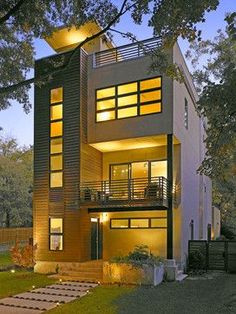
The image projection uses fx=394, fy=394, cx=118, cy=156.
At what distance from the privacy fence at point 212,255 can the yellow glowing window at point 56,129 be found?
8113mm

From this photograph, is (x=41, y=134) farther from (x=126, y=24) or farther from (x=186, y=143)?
(x=126, y=24)

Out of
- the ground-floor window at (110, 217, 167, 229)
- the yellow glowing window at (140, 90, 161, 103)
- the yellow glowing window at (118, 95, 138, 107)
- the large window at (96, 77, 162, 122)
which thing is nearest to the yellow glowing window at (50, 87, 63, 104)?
the large window at (96, 77, 162, 122)

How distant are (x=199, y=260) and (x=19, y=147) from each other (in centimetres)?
2809

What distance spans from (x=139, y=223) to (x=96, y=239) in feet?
7.15

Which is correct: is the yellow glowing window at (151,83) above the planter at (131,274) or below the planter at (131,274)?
above

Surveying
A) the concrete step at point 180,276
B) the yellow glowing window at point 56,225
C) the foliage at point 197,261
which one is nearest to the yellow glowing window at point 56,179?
the yellow glowing window at point 56,225

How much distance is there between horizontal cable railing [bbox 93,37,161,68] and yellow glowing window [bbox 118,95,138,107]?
188 cm

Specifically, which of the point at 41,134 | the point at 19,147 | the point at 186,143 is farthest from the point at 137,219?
the point at 19,147

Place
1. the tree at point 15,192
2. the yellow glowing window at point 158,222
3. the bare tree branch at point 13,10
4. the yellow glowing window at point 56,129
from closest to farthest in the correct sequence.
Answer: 1. the bare tree branch at point 13,10
2. the yellow glowing window at point 158,222
3. the yellow glowing window at point 56,129
4. the tree at point 15,192

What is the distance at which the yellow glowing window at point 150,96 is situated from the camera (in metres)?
17.2

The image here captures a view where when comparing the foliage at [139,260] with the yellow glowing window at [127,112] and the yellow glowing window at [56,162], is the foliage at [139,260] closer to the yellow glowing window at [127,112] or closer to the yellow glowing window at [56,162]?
the yellow glowing window at [56,162]

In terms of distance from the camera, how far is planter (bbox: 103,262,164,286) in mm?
14312

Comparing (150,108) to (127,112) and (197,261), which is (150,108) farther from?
(197,261)

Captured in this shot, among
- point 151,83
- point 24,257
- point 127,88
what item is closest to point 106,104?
point 127,88
